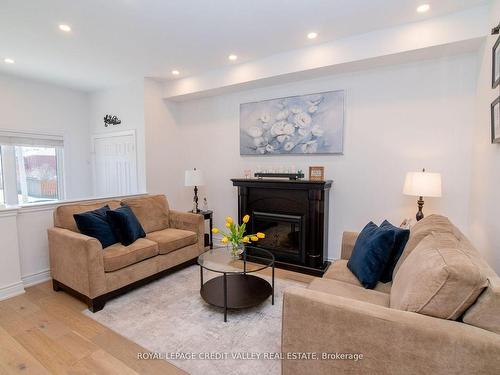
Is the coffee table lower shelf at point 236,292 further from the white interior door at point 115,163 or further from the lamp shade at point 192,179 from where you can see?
the white interior door at point 115,163

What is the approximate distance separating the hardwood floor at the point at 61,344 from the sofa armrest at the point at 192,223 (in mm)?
1463

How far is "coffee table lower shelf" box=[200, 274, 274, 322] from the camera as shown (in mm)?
2354

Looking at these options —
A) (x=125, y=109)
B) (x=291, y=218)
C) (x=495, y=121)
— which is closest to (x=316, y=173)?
(x=291, y=218)

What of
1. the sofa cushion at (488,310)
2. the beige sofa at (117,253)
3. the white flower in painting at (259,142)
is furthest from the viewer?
the white flower in painting at (259,142)

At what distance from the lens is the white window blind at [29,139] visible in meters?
4.18

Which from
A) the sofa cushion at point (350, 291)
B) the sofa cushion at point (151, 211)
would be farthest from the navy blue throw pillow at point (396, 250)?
the sofa cushion at point (151, 211)

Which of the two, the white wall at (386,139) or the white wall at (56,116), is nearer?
the white wall at (386,139)

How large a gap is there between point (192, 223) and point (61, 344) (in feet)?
6.20

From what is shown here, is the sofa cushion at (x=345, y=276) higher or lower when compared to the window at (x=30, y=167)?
lower

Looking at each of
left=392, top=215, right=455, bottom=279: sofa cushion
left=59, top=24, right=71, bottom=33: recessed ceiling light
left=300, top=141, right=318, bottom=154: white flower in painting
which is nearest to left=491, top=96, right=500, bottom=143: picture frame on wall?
left=392, top=215, right=455, bottom=279: sofa cushion

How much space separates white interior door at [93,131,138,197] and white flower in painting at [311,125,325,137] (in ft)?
9.52

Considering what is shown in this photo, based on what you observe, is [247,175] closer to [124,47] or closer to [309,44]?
[309,44]

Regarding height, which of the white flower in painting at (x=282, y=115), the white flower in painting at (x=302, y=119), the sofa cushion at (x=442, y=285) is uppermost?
the white flower in painting at (x=282, y=115)

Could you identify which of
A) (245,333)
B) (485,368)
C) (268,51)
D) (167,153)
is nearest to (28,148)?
(167,153)
